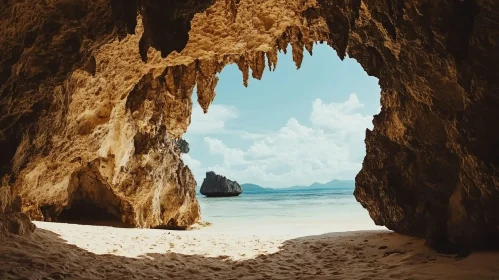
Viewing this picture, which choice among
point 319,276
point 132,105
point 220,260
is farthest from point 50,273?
point 132,105

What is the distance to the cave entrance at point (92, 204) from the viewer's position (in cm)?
1309

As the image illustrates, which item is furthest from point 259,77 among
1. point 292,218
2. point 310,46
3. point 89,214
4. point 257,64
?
point 292,218

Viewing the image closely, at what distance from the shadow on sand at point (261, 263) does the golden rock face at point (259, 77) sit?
79 centimetres

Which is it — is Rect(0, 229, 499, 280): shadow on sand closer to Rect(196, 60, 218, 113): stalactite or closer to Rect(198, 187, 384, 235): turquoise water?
Rect(198, 187, 384, 235): turquoise water

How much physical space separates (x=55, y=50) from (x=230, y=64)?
5796 mm

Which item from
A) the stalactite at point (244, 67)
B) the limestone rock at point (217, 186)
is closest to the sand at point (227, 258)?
the stalactite at point (244, 67)

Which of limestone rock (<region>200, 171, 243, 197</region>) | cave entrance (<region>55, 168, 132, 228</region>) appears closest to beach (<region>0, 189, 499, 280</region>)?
cave entrance (<region>55, 168, 132, 228</region>)

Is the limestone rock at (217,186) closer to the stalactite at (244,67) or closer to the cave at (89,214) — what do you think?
the cave at (89,214)

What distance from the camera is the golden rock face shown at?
4988 mm

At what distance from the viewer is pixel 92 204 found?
13539 mm

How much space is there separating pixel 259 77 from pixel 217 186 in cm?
5343

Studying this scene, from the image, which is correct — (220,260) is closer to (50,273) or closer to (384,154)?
(50,273)

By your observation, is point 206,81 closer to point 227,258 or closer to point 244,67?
point 244,67

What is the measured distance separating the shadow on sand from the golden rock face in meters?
0.79
